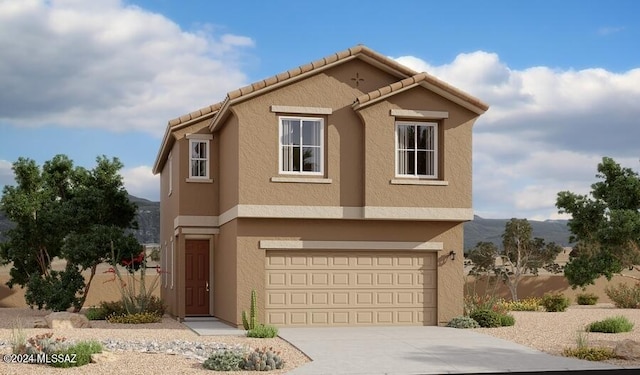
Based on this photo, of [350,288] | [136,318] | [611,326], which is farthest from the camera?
[136,318]

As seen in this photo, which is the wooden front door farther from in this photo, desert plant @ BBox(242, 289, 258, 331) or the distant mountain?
the distant mountain

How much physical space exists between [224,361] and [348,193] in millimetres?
8923

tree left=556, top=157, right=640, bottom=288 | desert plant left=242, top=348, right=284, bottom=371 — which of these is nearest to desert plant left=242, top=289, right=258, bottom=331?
desert plant left=242, top=348, right=284, bottom=371

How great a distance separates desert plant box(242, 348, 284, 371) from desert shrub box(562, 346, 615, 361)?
6.15m

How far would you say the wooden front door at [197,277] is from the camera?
91.8 feet

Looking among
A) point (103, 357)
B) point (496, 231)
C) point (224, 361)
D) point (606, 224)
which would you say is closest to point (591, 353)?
point (224, 361)

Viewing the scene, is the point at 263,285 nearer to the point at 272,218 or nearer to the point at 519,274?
the point at 272,218

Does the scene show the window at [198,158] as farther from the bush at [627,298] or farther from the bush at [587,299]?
the bush at [587,299]

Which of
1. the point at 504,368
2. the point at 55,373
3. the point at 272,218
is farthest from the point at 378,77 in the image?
the point at 55,373

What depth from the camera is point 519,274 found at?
41500mm

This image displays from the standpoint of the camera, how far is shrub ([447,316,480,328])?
23844mm

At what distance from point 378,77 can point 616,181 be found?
11.0 m

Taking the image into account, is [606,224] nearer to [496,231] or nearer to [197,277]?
[197,277]

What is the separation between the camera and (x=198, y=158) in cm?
2697
